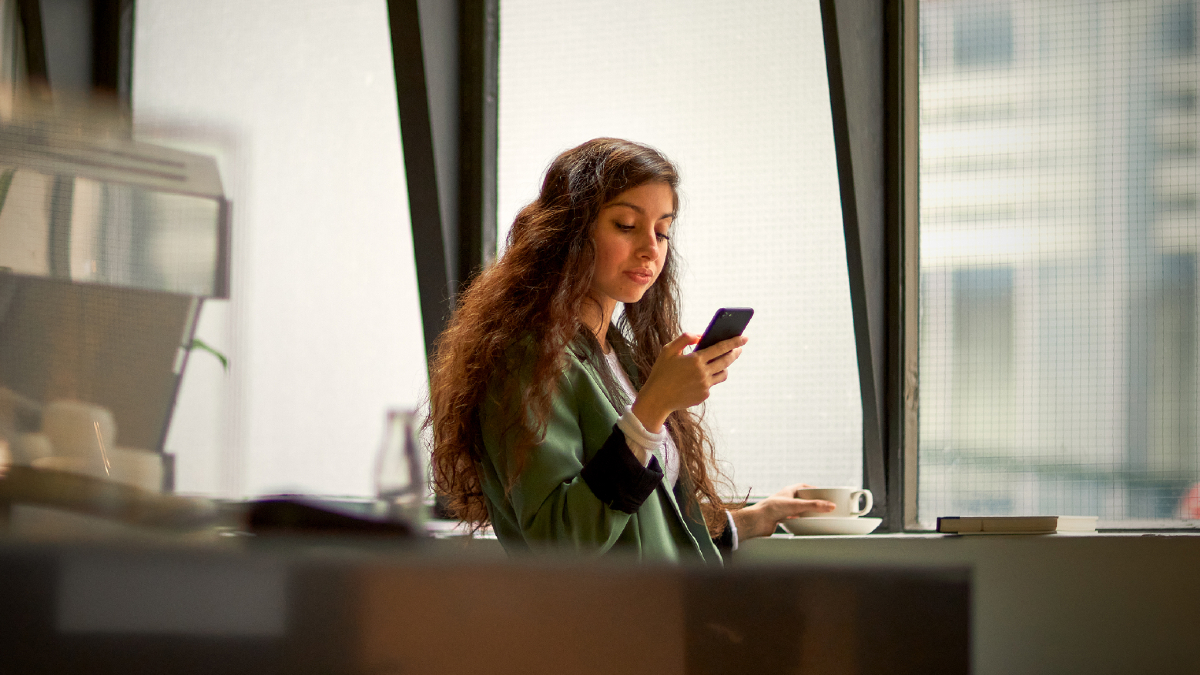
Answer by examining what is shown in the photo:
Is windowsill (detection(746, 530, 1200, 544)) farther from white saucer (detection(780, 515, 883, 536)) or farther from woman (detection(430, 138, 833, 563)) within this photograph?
woman (detection(430, 138, 833, 563))

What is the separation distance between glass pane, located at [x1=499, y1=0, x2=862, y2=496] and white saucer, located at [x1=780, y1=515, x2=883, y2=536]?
29cm

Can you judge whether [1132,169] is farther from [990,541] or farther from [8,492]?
[8,492]

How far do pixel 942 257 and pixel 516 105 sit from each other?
976 millimetres

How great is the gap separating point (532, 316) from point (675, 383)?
21 centimetres

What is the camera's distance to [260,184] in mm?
2418

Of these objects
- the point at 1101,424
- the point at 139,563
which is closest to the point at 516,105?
the point at 1101,424

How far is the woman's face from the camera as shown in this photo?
1278 millimetres

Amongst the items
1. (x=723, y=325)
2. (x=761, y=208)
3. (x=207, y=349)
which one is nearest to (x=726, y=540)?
(x=723, y=325)

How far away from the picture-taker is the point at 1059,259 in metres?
1.88

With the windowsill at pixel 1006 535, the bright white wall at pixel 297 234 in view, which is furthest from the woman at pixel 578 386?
the bright white wall at pixel 297 234

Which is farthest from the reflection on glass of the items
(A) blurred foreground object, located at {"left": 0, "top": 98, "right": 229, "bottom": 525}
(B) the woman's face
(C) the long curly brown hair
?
(B) the woman's face

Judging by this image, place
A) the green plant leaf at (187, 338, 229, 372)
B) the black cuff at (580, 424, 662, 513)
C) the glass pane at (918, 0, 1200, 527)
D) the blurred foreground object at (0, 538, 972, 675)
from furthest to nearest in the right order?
the green plant leaf at (187, 338, 229, 372), the glass pane at (918, 0, 1200, 527), the black cuff at (580, 424, 662, 513), the blurred foreground object at (0, 538, 972, 675)

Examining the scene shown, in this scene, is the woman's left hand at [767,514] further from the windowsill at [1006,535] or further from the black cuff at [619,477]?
the black cuff at [619,477]

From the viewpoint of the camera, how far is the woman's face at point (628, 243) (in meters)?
1.28
